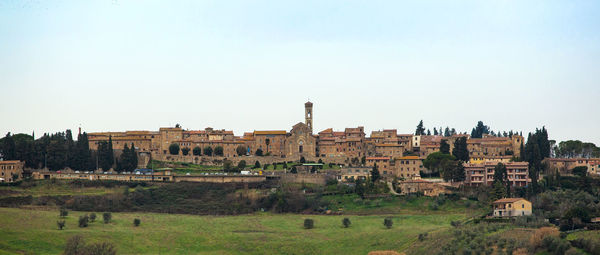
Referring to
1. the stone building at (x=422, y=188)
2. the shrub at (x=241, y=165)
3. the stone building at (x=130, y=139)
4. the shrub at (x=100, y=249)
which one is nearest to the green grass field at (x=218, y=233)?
the shrub at (x=100, y=249)

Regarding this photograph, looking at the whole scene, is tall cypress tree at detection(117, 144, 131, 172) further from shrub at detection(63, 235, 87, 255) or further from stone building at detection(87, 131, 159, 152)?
shrub at detection(63, 235, 87, 255)

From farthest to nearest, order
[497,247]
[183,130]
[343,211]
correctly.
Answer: [183,130] → [343,211] → [497,247]

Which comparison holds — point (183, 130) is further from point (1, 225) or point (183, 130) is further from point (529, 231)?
point (529, 231)

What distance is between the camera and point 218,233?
85.3 metres

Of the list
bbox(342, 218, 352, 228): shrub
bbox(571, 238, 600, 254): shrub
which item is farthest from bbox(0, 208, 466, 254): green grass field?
bbox(571, 238, 600, 254): shrub

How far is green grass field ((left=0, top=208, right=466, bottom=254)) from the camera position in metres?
77.4

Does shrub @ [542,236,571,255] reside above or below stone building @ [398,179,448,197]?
below

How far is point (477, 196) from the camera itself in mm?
99375

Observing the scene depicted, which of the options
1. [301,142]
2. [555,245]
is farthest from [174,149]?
[555,245]

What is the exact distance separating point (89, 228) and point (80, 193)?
798 inches

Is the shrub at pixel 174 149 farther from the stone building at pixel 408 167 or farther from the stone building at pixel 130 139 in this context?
the stone building at pixel 408 167

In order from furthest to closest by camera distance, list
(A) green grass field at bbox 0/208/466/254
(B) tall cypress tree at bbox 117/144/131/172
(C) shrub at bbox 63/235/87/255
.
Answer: (B) tall cypress tree at bbox 117/144/131/172 → (A) green grass field at bbox 0/208/466/254 → (C) shrub at bbox 63/235/87/255

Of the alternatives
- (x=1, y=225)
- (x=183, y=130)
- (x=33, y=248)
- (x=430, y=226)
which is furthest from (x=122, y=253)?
(x=183, y=130)

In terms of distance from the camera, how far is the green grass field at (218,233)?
77.4m
